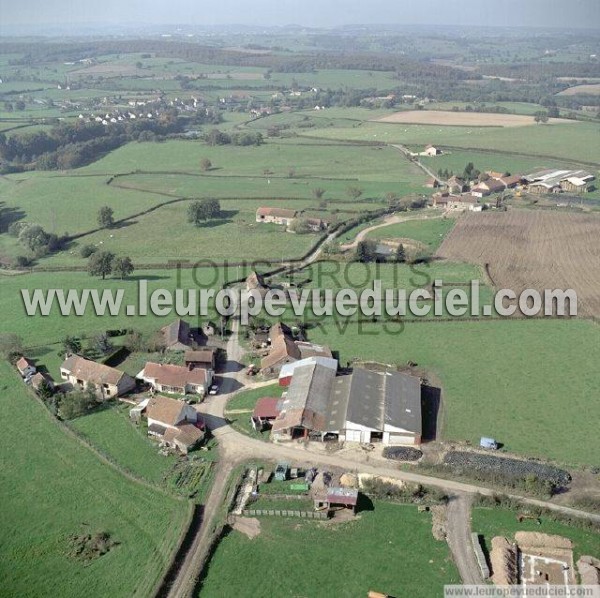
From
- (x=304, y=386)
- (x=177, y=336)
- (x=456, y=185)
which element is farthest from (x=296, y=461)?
(x=456, y=185)

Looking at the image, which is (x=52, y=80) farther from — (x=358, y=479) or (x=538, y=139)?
(x=358, y=479)

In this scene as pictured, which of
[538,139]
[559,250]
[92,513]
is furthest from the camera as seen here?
[538,139]

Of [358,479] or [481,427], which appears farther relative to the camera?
[481,427]

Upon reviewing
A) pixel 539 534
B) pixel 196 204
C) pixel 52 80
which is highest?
pixel 52 80

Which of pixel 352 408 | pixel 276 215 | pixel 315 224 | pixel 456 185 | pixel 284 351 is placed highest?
pixel 456 185

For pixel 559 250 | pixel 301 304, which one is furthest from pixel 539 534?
pixel 559 250

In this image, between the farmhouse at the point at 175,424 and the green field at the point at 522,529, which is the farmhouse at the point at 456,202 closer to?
the farmhouse at the point at 175,424

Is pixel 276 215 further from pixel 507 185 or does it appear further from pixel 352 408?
pixel 352 408
